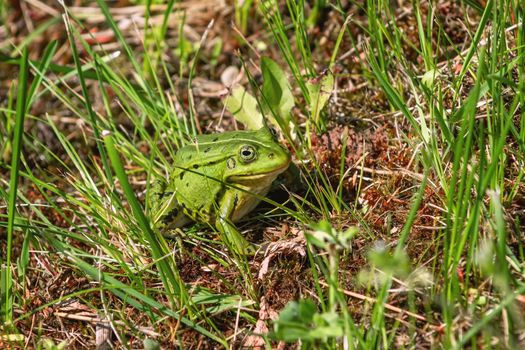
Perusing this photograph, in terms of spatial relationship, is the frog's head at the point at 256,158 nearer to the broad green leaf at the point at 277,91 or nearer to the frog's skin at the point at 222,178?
the frog's skin at the point at 222,178

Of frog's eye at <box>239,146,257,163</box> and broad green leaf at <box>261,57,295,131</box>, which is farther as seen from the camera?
broad green leaf at <box>261,57,295,131</box>

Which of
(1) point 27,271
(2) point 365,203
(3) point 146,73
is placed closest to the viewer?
(2) point 365,203

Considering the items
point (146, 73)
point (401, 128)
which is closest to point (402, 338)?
point (401, 128)

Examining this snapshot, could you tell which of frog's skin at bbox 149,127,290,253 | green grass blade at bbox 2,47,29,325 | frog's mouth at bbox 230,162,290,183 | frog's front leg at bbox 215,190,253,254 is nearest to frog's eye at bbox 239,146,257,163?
frog's skin at bbox 149,127,290,253

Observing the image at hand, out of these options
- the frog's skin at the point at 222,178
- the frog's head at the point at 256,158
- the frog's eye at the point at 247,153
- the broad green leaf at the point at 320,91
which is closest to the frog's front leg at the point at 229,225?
the frog's skin at the point at 222,178

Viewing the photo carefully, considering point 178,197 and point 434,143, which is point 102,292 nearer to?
point 178,197

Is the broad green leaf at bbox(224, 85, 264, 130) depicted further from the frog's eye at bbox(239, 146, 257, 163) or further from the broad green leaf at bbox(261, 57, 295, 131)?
the frog's eye at bbox(239, 146, 257, 163)
